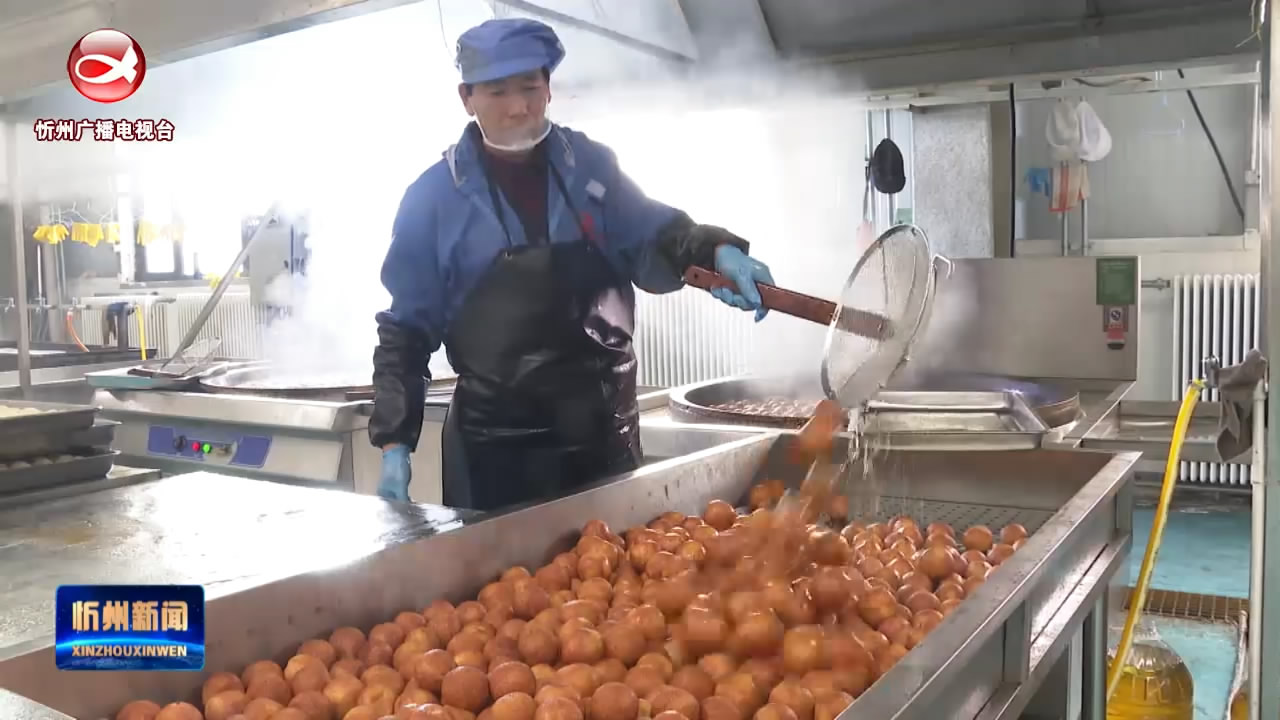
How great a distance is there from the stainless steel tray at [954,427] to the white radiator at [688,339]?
2865 millimetres

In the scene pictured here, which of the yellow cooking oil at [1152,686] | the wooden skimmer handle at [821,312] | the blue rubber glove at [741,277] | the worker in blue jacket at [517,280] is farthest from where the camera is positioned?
the yellow cooking oil at [1152,686]

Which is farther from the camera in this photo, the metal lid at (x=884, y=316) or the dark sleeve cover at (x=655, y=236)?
the dark sleeve cover at (x=655, y=236)

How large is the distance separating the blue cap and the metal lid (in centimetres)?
90

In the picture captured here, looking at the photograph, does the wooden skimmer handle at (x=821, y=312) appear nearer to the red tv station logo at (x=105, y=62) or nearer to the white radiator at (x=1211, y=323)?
the red tv station logo at (x=105, y=62)

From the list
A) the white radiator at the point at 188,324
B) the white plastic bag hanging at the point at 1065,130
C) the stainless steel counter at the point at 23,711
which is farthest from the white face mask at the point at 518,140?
the white radiator at the point at 188,324

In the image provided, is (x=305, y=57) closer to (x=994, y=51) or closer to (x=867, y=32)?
(x=867, y=32)

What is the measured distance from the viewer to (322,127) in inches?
162

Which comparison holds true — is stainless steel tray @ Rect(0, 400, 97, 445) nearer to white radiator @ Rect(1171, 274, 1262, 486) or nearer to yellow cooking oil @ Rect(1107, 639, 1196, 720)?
yellow cooking oil @ Rect(1107, 639, 1196, 720)

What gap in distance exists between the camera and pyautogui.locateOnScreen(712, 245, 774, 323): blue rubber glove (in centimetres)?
191

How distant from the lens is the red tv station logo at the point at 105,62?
2.52 metres

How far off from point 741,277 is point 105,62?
1782mm

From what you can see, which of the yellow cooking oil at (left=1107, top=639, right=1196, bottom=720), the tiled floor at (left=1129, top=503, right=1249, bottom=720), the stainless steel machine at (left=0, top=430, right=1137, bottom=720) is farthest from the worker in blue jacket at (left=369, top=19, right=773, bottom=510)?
the tiled floor at (left=1129, top=503, right=1249, bottom=720)

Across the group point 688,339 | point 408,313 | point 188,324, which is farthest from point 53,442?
point 188,324

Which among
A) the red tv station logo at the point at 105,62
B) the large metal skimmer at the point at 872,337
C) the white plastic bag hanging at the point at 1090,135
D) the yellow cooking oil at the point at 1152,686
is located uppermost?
the white plastic bag hanging at the point at 1090,135
